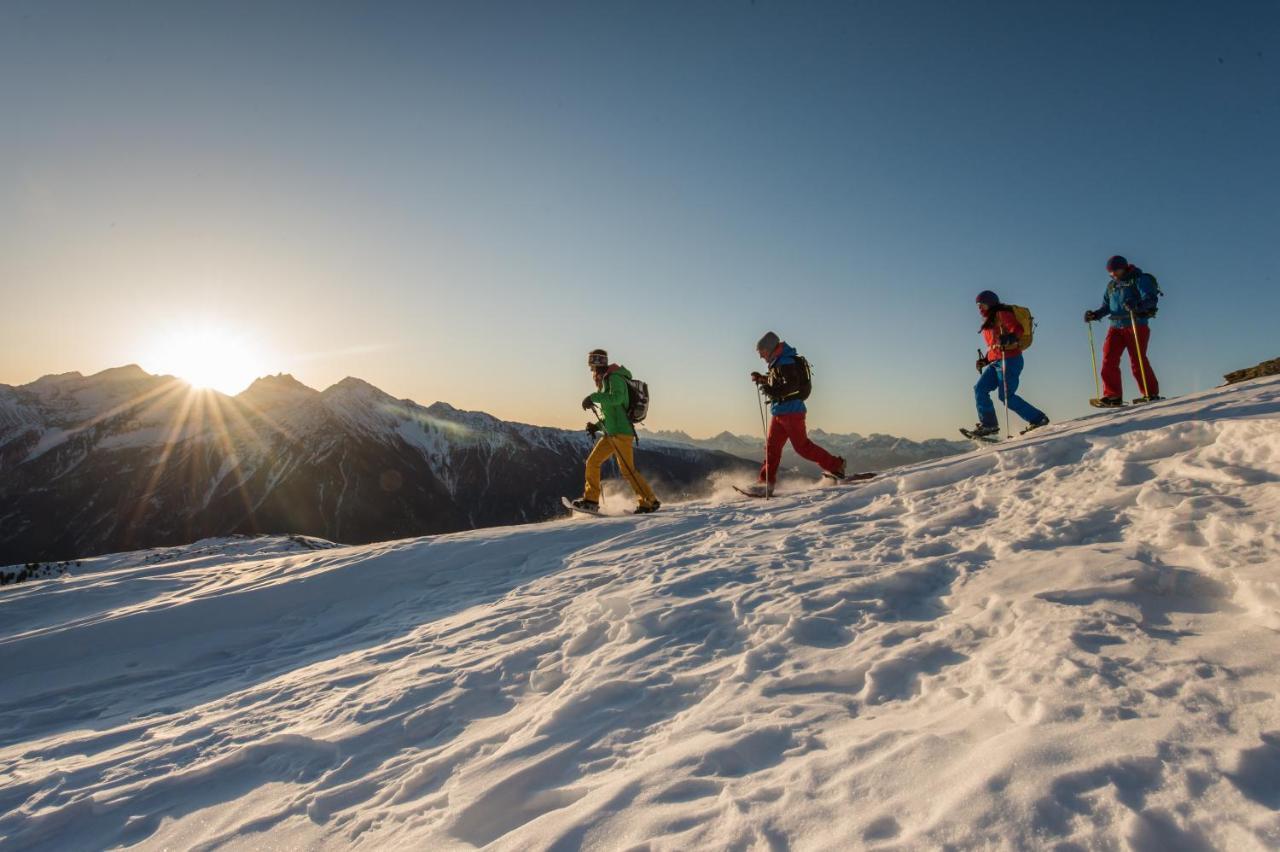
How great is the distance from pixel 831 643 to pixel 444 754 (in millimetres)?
2229

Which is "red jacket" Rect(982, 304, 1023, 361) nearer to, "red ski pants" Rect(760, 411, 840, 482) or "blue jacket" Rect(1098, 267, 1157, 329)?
"blue jacket" Rect(1098, 267, 1157, 329)

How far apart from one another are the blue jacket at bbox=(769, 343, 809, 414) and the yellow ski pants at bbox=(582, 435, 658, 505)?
2.58m

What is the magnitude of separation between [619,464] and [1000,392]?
6.81 m

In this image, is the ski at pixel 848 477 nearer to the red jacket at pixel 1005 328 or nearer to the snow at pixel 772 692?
the snow at pixel 772 692

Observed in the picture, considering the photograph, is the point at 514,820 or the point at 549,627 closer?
the point at 514,820

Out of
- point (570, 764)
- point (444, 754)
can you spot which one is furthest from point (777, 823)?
point (444, 754)

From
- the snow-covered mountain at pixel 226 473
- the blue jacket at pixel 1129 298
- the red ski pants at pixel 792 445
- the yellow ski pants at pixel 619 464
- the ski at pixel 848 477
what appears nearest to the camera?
the ski at pixel 848 477

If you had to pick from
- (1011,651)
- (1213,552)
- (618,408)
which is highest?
(618,408)

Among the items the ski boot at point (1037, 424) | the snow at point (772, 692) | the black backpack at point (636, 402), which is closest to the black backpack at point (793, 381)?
the black backpack at point (636, 402)

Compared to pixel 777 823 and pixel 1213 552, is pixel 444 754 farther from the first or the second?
pixel 1213 552

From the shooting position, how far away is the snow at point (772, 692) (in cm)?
195

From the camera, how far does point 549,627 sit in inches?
189

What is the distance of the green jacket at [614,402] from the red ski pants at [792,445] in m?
2.47

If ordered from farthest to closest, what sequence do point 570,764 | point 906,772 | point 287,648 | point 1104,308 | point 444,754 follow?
point 1104,308, point 287,648, point 444,754, point 570,764, point 906,772
